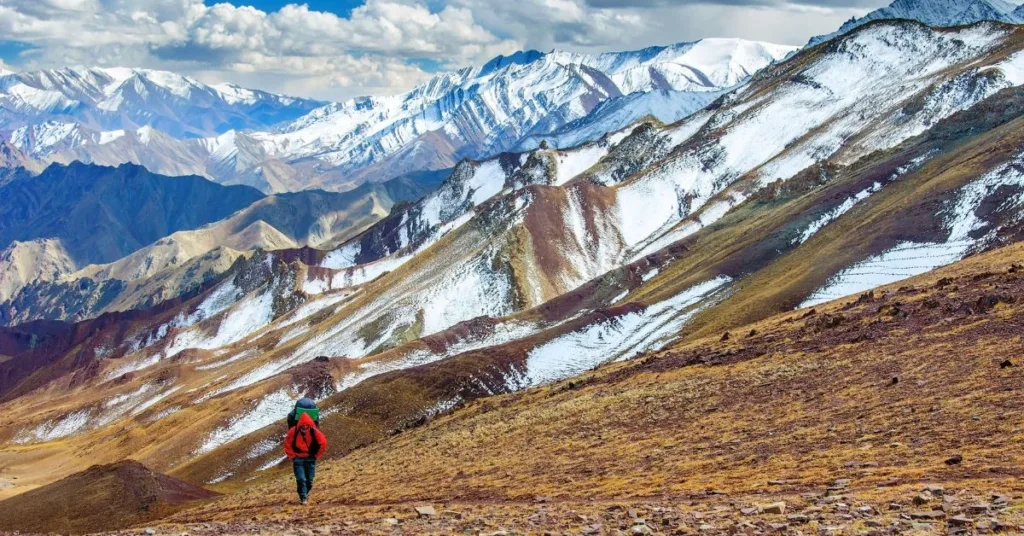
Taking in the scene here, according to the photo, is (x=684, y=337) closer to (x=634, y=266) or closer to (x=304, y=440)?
(x=634, y=266)

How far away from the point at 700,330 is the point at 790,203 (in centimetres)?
6177

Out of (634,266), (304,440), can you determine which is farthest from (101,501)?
(634,266)

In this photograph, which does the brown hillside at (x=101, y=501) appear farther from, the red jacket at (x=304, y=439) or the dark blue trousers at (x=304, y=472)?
the red jacket at (x=304, y=439)

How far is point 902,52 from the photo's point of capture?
197 m

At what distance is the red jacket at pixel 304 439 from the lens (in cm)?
2267

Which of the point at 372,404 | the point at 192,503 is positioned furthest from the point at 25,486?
the point at 192,503

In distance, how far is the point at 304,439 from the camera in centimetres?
2283

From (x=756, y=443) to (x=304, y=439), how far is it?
16327 mm

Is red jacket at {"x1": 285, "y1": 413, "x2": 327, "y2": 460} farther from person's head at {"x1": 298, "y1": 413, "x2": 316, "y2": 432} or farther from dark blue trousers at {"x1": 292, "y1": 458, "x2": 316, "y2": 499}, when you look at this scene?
dark blue trousers at {"x1": 292, "y1": 458, "x2": 316, "y2": 499}

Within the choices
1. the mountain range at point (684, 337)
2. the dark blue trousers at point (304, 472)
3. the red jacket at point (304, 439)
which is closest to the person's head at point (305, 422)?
the red jacket at point (304, 439)

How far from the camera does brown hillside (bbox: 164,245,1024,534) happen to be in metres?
19.0

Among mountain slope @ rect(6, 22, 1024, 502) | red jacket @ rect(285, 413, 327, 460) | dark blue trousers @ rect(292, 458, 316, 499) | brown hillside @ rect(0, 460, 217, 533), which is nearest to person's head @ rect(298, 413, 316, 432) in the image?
red jacket @ rect(285, 413, 327, 460)

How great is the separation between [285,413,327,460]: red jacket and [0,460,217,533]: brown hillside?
29.9m

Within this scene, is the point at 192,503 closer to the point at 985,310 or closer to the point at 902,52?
the point at 985,310
